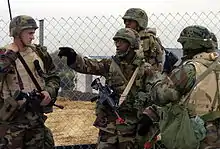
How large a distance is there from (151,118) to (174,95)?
805 millimetres

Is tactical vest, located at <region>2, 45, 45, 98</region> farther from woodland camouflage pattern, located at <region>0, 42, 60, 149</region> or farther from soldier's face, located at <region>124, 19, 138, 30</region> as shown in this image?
soldier's face, located at <region>124, 19, 138, 30</region>

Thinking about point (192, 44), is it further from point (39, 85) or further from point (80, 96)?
point (80, 96)

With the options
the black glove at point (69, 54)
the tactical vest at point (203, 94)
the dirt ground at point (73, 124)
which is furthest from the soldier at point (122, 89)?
the dirt ground at point (73, 124)

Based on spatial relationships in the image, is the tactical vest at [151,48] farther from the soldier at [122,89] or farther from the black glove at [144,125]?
the black glove at [144,125]

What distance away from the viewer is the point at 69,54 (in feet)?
15.7

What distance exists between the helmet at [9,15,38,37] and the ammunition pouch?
2.03ft

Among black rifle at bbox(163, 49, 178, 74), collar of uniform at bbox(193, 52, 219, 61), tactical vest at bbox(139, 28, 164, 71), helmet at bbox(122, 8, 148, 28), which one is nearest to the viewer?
collar of uniform at bbox(193, 52, 219, 61)

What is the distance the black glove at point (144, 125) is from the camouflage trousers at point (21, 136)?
0.90 metres

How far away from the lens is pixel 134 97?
480 cm

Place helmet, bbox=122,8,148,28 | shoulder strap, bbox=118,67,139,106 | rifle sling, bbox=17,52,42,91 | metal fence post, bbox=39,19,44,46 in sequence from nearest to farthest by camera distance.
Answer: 1. rifle sling, bbox=17,52,42,91
2. shoulder strap, bbox=118,67,139,106
3. helmet, bbox=122,8,148,28
4. metal fence post, bbox=39,19,44,46

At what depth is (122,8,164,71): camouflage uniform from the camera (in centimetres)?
596

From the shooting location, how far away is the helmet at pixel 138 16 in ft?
19.5

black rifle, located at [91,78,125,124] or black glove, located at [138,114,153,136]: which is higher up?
black rifle, located at [91,78,125,124]

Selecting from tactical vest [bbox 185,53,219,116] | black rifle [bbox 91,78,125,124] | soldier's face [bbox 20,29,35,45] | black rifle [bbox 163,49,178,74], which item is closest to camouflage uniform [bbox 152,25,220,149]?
tactical vest [bbox 185,53,219,116]
